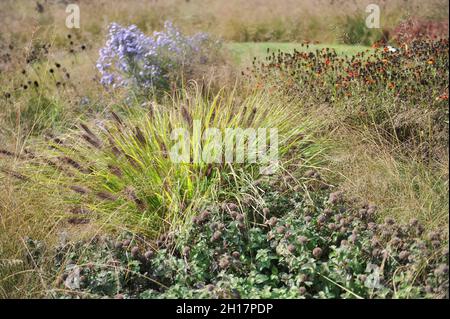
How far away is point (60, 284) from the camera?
305cm

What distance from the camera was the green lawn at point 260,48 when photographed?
6555 mm

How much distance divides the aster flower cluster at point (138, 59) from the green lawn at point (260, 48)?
0.87 metres

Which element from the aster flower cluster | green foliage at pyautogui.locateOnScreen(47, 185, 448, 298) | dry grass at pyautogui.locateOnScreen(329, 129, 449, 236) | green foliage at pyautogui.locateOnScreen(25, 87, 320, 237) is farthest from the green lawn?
green foliage at pyautogui.locateOnScreen(47, 185, 448, 298)

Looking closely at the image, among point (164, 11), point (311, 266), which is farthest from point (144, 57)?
point (164, 11)

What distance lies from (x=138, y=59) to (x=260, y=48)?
2.27m

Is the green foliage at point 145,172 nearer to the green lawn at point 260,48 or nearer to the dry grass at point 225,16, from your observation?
the green lawn at point 260,48

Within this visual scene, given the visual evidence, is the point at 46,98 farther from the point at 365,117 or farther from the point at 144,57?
the point at 365,117

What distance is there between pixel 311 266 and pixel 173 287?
0.72 metres

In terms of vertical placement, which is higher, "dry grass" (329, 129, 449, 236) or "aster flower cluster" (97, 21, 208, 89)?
"aster flower cluster" (97, 21, 208, 89)

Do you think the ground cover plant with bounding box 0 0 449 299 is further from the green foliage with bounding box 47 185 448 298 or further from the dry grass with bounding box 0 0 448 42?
the dry grass with bounding box 0 0 448 42

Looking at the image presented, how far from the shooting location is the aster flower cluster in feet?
19.2

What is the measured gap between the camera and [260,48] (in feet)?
25.3

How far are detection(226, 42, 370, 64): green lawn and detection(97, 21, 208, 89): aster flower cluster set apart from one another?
873 mm
